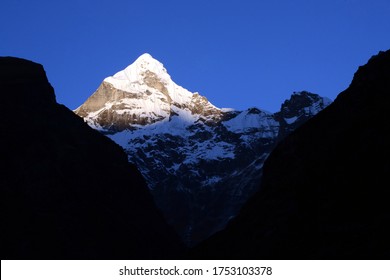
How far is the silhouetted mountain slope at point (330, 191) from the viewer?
89769mm

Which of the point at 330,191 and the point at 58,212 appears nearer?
the point at 330,191

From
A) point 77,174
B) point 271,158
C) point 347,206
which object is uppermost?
point 77,174

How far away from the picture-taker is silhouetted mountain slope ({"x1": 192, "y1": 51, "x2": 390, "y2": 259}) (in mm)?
89769

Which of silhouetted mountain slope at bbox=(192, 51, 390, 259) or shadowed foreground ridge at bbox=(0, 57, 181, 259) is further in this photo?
shadowed foreground ridge at bbox=(0, 57, 181, 259)

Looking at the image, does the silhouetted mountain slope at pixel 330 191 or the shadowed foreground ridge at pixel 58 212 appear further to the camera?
the shadowed foreground ridge at pixel 58 212

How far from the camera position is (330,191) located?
330 feet

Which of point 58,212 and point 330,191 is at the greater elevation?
point 58,212

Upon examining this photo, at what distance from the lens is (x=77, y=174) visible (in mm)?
195500

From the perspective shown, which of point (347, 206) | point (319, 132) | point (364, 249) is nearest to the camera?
point (364, 249)
